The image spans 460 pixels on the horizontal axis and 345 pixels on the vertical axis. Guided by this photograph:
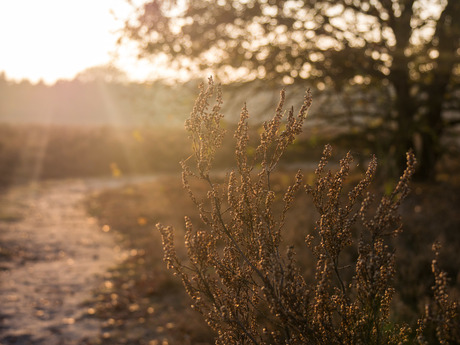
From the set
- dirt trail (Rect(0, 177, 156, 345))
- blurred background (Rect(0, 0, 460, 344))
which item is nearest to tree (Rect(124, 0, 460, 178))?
blurred background (Rect(0, 0, 460, 344))

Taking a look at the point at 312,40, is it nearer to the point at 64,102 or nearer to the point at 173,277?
the point at 173,277

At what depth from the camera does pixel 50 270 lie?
25.6ft

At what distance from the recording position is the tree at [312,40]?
7.25 metres

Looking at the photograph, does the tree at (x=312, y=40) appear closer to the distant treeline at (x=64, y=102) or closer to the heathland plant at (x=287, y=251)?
the heathland plant at (x=287, y=251)

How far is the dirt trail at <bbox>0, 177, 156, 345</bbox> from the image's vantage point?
17.7ft

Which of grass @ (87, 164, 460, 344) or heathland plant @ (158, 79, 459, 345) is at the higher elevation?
heathland plant @ (158, 79, 459, 345)

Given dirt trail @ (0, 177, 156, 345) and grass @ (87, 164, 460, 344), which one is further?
dirt trail @ (0, 177, 156, 345)

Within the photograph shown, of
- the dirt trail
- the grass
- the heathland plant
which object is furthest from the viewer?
the dirt trail

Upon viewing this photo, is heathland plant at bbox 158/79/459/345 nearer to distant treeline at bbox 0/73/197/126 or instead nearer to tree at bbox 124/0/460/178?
tree at bbox 124/0/460/178

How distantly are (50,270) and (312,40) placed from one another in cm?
604

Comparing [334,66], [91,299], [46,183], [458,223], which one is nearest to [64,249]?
[91,299]

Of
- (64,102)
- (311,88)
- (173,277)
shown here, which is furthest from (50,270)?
(64,102)

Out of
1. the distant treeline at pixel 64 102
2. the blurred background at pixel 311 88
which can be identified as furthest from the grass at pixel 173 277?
the distant treeline at pixel 64 102

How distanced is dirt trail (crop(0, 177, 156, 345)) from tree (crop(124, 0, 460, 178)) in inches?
161
